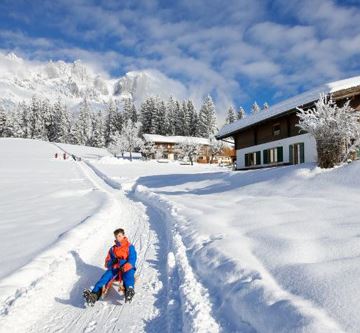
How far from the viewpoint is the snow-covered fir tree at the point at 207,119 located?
278 feet

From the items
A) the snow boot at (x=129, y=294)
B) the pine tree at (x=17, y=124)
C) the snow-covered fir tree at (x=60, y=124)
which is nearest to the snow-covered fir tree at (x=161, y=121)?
the snow-covered fir tree at (x=60, y=124)

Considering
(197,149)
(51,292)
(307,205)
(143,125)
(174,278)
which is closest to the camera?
(51,292)

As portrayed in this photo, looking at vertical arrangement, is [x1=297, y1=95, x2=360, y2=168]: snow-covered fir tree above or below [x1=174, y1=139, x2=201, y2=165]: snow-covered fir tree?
below

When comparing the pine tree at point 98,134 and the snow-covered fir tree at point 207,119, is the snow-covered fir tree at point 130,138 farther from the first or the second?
the pine tree at point 98,134

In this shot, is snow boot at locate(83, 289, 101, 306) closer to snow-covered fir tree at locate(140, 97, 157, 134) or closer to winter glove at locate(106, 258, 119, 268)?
winter glove at locate(106, 258, 119, 268)

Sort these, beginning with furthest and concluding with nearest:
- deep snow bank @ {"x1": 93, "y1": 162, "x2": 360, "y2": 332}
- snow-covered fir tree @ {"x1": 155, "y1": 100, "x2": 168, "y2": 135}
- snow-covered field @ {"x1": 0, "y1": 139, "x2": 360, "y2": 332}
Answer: snow-covered fir tree @ {"x1": 155, "y1": 100, "x2": 168, "y2": 135}
snow-covered field @ {"x1": 0, "y1": 139, "x2": 360, "y2": 332}
deep snow bank @ {"x1": 93, "y1": 162, "x2": 360, "y2": 332}

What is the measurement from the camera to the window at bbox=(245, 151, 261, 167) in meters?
31.2

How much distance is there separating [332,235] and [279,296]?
2737 mm

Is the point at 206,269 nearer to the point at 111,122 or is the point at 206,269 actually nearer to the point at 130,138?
the point at 130,138

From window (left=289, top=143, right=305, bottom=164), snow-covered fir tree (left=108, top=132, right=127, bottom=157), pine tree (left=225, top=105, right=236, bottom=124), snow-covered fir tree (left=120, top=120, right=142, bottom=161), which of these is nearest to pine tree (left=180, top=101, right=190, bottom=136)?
pine tree (left=225, top=105, right=236, bottom=124)

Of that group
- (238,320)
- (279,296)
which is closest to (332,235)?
(279,296)

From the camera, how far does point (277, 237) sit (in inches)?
275

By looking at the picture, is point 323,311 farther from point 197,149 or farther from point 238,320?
point 197,149

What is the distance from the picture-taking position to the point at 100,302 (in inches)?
215
